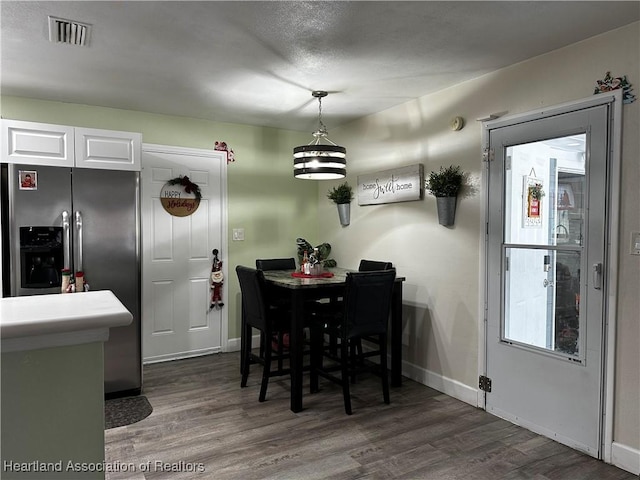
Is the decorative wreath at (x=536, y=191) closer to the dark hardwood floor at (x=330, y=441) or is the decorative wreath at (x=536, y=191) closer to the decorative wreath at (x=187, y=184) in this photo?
the dark hardwood floor at (x=330, y=441)

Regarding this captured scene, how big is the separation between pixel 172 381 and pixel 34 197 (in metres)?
1.86

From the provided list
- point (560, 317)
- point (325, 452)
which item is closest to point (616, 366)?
point (560, 317)

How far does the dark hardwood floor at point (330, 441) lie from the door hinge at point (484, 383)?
0.18m

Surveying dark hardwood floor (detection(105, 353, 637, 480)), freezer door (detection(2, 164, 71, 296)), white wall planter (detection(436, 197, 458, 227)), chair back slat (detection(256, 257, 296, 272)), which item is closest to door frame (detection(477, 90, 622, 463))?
dark hardwood floor (detection(105, 353, 637, 480))

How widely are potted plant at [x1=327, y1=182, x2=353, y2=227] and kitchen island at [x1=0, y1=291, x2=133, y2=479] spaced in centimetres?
359

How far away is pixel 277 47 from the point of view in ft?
8.87

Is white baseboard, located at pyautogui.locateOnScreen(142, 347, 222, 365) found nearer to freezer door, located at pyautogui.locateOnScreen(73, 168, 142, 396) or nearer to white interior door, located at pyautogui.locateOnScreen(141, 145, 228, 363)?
white interior door, located at pyautogui.locateOnScreen(141, 145, 228, 363)

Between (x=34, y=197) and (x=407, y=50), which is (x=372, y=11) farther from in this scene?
(x=34, y=197)

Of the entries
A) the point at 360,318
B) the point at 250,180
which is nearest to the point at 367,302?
the point at 360,318

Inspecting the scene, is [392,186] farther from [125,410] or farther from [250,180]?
[125,410]

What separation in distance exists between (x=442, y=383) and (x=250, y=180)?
113 inches

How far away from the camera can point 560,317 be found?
108 inches

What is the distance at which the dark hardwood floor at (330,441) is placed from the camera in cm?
241

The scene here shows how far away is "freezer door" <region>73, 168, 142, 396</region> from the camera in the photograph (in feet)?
10.9
